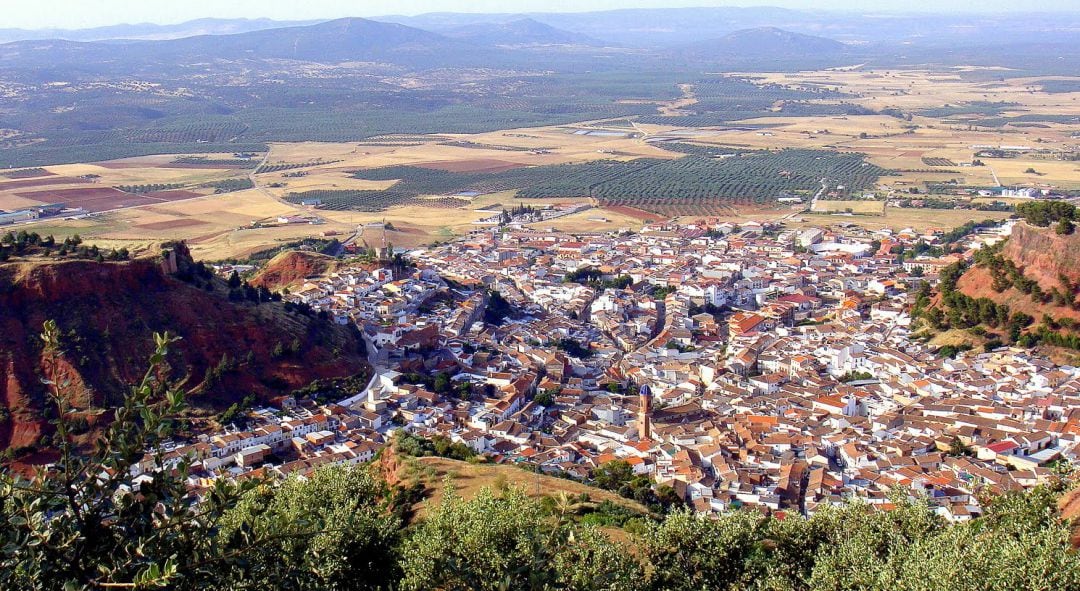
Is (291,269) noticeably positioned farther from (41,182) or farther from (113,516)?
(41,182)

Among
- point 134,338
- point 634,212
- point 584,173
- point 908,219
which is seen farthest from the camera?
point 584,173

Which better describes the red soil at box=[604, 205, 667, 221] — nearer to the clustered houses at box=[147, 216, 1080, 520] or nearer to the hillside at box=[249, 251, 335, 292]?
the clustered houses at box=[147, 216, 1080, 520]

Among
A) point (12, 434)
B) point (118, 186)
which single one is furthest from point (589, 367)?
point (118, 186)

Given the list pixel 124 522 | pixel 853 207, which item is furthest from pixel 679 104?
pixel 124 522

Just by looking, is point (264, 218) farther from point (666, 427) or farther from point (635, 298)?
point (666, 427)

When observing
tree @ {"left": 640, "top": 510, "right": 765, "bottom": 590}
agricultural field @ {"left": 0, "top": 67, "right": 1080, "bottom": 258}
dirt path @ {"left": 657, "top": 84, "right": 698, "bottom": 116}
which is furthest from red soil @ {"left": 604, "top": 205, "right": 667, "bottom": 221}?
dirt path @ {"left": 657, "top": 84, "right": 698, "bottom": 116}
